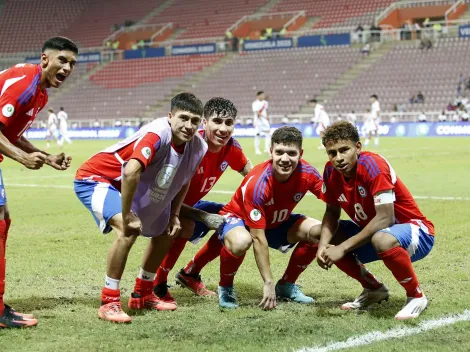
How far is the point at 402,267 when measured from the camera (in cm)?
592

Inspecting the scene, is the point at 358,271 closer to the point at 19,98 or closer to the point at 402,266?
A: the point at 402,266

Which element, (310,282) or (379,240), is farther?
(310,282)

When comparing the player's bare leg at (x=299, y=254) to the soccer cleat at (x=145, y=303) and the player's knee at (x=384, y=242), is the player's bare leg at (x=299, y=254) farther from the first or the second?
the soccer cleat at (x=145, y=303)

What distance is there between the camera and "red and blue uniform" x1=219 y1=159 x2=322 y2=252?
21.4 feet

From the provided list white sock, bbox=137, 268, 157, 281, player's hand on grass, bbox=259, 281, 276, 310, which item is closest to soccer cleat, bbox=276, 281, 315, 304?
player's hand on grass, bbox=259, 281, 276, 310

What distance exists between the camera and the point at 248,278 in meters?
7.86

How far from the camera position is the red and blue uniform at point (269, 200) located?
21.4ft

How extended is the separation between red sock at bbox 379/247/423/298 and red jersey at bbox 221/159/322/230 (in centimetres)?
100

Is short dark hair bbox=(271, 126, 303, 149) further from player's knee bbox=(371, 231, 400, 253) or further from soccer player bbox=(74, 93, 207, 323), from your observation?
player's knee bbox=(371, 231, 400, 253)

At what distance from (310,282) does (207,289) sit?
100 centimetres

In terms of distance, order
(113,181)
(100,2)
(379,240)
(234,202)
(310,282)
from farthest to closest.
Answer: (100,2) < (310,282) < (234,202) < (113,181) < (379,240)

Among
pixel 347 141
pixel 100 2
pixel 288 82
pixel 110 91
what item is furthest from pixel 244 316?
pixel 100 2

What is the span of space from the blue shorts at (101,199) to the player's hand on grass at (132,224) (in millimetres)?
219

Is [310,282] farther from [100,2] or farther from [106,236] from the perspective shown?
[100,2]
